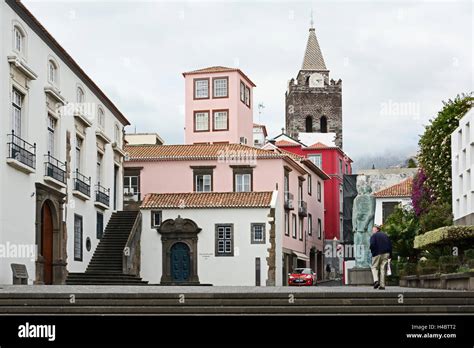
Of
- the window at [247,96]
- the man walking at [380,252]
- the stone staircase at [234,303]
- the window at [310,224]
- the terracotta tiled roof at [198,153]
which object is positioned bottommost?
the stone staircase at [234,303]

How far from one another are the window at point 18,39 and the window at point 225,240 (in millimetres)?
20156

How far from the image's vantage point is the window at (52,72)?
119ft

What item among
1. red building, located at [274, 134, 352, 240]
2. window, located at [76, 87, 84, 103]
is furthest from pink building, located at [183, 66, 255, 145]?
window, located at [76, 87, 84, 103]

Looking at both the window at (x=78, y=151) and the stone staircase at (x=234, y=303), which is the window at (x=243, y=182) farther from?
the stone staircase at (x=234, y=303)

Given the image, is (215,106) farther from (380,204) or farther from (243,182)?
(380,204)

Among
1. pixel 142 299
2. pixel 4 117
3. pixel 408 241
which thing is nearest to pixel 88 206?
pixel 4 117

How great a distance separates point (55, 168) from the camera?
3606 cm

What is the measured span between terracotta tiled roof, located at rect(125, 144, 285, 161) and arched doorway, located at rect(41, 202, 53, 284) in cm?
1987

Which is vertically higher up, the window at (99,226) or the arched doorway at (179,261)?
the window at (99,226)

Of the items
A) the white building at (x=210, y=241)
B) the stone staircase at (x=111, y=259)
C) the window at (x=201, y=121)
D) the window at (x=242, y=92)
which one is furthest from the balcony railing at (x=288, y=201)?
the window at (x=242, y=92)
